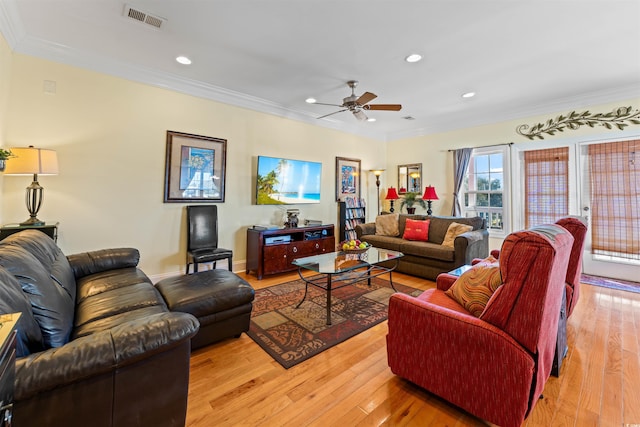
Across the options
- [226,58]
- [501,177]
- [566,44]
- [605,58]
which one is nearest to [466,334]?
[566,44]

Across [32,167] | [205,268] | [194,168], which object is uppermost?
[194,168]

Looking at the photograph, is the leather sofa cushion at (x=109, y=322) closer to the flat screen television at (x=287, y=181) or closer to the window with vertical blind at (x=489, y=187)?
the flat screen television at (x=287, y=181)

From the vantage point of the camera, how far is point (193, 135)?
3.79 m

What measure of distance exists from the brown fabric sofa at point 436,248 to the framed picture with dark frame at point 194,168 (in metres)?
2.60

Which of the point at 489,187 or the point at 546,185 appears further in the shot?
the point at 489,187

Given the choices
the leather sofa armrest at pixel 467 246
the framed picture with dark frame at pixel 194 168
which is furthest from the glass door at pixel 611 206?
the framed picture with dark frame at pixel 194 168

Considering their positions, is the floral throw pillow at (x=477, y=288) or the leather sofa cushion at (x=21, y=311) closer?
the leather sofa cushion at (x=21, y=311)

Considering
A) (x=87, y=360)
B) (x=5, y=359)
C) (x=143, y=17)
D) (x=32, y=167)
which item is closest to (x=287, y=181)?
(x=143, y=17)

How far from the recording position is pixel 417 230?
4.57 metres

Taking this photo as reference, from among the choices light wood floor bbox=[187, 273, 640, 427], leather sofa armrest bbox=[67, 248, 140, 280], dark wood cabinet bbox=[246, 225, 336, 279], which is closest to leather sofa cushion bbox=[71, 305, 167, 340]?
light wood floor bbox=[187, 273, 640, 427]

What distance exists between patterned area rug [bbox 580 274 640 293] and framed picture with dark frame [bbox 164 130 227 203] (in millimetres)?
5527

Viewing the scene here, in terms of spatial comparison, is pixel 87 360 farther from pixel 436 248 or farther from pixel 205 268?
pixel 436 248

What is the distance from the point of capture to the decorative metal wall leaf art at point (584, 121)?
382cm

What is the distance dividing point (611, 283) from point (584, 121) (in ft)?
7.92
